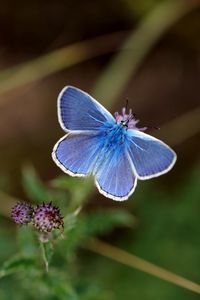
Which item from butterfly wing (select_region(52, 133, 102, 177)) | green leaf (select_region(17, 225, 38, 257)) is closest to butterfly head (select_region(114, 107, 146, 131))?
butterfly wing (select_region(52, 133, 102, 177))

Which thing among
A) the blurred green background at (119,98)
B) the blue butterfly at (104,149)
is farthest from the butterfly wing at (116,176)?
the blurred green background at (119,98)

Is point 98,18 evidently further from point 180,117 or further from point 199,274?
point 199,274

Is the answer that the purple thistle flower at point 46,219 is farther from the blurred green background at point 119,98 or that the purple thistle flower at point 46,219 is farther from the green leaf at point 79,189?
the blurred green background at point 119,98

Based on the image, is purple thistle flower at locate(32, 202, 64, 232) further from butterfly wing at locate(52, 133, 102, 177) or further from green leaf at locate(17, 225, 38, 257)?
green leaf at locate(17, 225, 38, 257)

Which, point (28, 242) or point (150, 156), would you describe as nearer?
point (150, 156)

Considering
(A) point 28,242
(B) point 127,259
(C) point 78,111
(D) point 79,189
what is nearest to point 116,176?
(C) point 78,111

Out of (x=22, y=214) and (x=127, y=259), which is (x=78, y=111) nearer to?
(x=22, y=214)

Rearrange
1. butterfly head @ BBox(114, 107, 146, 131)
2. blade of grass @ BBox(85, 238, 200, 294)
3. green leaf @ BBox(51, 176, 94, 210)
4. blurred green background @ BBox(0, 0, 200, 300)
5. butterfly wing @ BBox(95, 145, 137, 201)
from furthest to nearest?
blurred green background @ BBox(0, 0, 200, 300), blade of grass @ BBox(85, 238, 200, 294), green leaf @ BBox(51, 176, 94, 210), butterfly head @ BBox(114, 107, 146, 131), butterfly wing @ BBox(95, 145, 137, 201)
